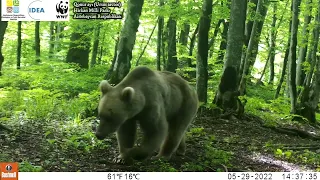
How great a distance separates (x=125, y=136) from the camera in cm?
290

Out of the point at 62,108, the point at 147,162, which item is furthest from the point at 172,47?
the point at 147,162

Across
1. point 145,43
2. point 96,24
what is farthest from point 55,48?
point 145,43

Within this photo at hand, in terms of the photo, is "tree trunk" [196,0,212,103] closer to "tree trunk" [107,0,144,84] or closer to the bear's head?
"tree trunk" [107,0,144,84]

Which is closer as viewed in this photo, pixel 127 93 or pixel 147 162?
pixel 127 93

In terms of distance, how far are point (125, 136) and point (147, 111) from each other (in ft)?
1.07

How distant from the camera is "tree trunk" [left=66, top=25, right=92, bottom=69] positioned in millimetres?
5096

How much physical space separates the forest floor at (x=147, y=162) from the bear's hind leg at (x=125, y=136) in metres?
0.11

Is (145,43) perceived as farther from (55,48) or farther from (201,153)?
(201,153)

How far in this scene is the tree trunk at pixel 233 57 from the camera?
5.07 metres

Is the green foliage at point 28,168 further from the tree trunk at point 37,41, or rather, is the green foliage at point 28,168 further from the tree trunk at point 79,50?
the tree trunk at point 79,50

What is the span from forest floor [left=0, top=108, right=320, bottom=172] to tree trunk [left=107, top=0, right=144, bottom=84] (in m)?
0.92

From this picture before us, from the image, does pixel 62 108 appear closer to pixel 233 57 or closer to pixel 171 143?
pixel 171 143

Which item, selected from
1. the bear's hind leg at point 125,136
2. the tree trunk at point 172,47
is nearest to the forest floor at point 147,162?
the bear's hind leg at point 125,136

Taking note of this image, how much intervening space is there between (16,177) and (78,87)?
1797mm
